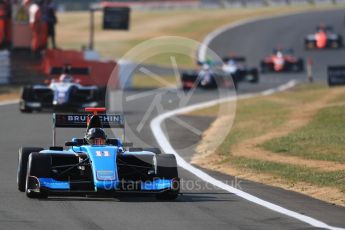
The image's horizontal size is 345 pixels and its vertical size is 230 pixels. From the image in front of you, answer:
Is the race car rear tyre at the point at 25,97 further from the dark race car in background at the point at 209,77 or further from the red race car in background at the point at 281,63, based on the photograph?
the red race car in background at the point at 281,63

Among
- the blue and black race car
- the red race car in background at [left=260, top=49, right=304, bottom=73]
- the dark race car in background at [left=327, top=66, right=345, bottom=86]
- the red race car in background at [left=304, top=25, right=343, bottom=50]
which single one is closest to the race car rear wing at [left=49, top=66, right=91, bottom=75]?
the dark race car in background at [left=327, top=66, right=345, bottom=86]

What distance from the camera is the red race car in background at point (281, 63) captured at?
63156 mm

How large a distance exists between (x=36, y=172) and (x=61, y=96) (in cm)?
1803

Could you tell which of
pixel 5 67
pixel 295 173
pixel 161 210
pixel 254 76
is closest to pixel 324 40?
pixel 254 76

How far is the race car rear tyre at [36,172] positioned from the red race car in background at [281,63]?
4933 cm

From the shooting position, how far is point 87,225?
11.6m

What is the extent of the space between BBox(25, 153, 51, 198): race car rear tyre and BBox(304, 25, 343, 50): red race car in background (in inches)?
2439

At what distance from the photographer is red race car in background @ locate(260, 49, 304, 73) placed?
207ft

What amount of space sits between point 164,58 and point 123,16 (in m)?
11.4

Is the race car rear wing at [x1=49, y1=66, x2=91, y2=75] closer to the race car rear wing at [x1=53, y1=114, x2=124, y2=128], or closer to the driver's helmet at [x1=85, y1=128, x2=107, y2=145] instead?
the race car rear wing at [x1=53, y1=114, x2=124, y2=128]

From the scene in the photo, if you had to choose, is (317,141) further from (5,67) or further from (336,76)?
(5,67)

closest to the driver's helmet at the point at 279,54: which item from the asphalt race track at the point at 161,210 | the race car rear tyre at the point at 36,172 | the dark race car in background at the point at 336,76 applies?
the dark race car in background at the point at 336,76

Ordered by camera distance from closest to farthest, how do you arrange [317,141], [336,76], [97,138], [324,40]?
[97,138], [317,141], [336,76], [324,40]

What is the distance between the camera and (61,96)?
31.9m
